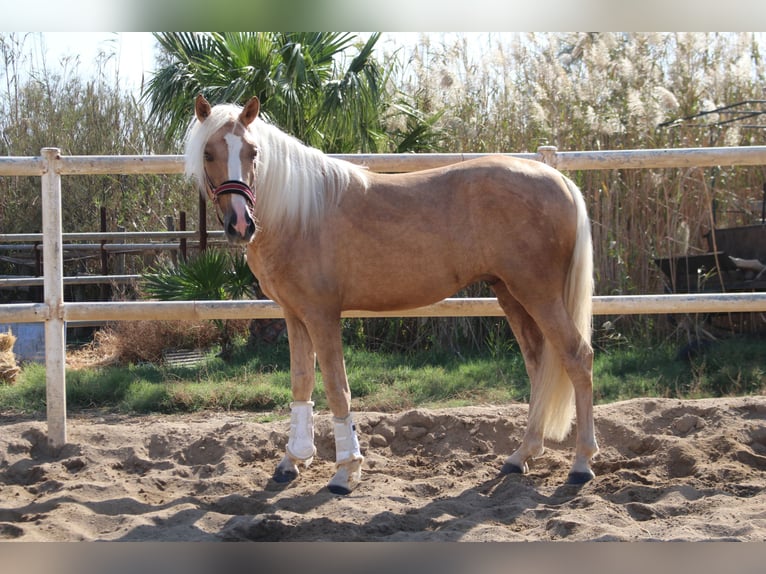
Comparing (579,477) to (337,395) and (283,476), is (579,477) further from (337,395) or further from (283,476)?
(283,476)

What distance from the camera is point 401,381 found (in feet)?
22.0

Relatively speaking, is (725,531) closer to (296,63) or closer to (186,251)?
(296,63)

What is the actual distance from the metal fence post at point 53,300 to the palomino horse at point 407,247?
131 cm

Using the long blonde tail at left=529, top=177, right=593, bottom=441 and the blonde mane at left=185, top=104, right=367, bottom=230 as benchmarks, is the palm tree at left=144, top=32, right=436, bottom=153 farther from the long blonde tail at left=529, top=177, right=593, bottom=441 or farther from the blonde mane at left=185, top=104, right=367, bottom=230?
the long blonde tail at left=529, top=177, right=593, bottom=441

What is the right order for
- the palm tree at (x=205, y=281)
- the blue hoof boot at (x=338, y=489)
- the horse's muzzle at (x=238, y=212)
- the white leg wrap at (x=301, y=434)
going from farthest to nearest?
1. the palm tree at (x=205, y=281)
2. the white leg wrap at (x=301, y=434)
3. the blue hoof boot at (x=338, y=489)
4. the horse's muzzle at (x=238, y=212)

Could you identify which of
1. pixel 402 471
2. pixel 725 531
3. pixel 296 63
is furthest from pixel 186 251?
pixel 725 531

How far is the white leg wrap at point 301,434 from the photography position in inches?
160

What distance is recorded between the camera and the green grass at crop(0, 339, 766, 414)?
20.3 feet

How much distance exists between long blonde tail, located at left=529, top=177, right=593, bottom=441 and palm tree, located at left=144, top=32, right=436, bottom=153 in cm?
468

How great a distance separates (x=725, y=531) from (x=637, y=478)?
0.95 meters

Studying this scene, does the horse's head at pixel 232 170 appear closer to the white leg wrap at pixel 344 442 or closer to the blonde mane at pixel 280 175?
the blonde mane at pixel 280 175

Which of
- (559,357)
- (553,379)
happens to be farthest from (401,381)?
(559,357)

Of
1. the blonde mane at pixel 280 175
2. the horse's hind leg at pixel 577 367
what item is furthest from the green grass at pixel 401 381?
the blonde mane at pixel 280 175

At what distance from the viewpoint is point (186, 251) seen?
10391 mm
